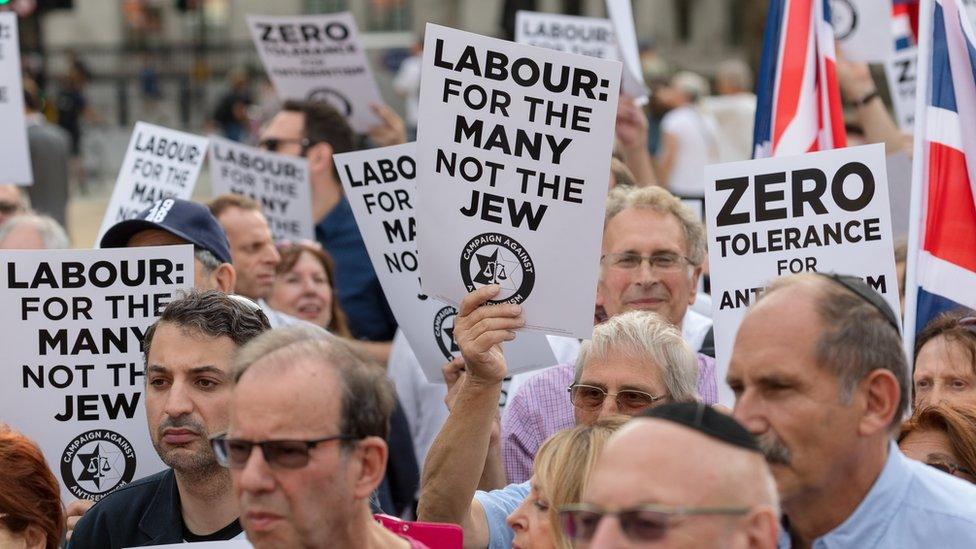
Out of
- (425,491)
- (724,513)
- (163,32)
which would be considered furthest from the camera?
(163,32)

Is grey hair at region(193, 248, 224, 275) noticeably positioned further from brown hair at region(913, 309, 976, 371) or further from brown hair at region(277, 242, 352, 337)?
brown hair at region(913, 309, 976, 371)

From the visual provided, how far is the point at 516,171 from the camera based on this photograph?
516cm

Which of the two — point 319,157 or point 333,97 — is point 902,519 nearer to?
point 319,157

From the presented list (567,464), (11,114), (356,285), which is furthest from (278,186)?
(567,464)

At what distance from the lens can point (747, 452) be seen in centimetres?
324

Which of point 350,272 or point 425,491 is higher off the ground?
point 425,491

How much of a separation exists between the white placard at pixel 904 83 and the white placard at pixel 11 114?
16.3 feet

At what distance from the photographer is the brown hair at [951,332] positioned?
223 inches

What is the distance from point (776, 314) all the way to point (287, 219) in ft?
18.6

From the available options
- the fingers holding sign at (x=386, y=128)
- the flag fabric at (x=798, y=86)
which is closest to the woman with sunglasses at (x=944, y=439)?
the flag fabric at (x=798, y=86)

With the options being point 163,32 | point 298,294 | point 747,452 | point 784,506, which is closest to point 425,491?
point 784,506

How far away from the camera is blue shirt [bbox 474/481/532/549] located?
490cm

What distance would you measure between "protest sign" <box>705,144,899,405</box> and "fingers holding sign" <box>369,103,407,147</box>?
4745mm

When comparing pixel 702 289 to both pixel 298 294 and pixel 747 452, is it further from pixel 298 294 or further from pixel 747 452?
pixel 747 452
